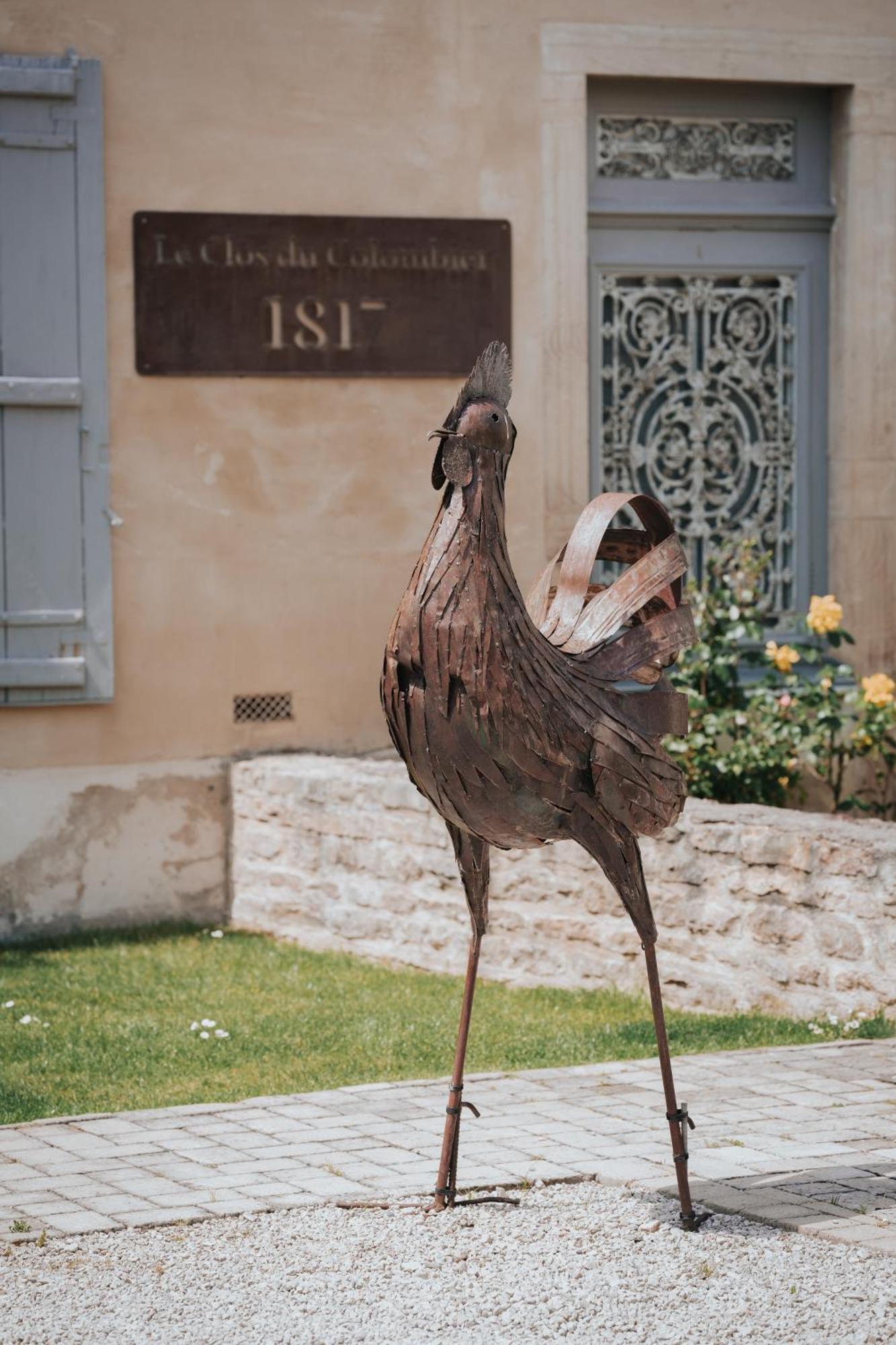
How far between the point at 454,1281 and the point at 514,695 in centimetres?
139

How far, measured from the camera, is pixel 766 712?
854 cm

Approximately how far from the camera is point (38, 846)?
8.88m

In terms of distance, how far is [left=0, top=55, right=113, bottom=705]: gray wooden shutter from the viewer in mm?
8750

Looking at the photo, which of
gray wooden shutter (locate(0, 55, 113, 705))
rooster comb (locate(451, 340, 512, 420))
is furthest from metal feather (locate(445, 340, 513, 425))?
gray wooden shutter (locate(0, 55, 113, 705))

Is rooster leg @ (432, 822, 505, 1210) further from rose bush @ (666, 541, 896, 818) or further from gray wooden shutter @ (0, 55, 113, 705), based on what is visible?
gray wooden shutter @ (0, 55, 113, 705)

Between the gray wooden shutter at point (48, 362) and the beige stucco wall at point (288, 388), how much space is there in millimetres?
126

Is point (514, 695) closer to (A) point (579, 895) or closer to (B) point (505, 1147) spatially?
(B) point (505, 1147)

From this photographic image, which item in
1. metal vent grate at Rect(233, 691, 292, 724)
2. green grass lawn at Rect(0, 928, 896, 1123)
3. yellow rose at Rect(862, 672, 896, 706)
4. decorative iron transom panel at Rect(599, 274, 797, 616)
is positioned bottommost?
green grass lawn at Rect(0, 928, 896, 1123)

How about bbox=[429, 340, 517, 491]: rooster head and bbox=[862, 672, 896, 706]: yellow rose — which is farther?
bbox=[862, 672, 896, 706]: yellow rose

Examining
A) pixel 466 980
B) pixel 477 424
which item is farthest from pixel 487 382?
pixel 466 980

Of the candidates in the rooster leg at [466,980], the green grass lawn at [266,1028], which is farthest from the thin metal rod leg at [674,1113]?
the green grass lawn at [266,1028]

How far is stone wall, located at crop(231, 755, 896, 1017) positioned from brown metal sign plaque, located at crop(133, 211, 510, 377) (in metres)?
2.04

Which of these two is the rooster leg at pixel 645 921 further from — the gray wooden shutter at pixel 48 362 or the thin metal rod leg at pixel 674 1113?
the gray wooden shutter at pixel 48 362

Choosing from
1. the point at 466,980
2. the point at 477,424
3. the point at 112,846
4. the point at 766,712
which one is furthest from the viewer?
the point at 112,846
